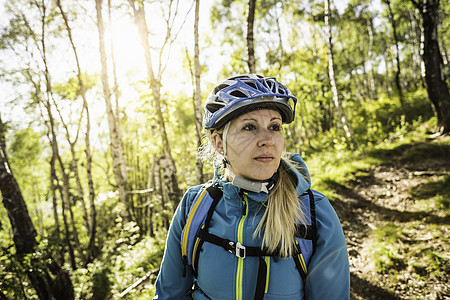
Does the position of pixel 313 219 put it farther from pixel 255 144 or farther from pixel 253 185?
pixel 255 144

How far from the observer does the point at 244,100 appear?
1.84 meters

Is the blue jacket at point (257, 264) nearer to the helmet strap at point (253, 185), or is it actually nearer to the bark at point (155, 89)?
the helmet strap at point (253, 185)

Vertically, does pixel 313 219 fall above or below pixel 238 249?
above

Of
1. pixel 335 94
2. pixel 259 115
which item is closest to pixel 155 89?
pixel 259 115

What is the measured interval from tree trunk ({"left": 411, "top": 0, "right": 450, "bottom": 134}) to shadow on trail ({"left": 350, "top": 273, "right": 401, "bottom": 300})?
6465mm

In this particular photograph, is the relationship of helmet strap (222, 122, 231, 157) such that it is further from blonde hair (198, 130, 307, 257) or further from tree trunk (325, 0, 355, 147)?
tree trunk (325, 0, 355, 147)

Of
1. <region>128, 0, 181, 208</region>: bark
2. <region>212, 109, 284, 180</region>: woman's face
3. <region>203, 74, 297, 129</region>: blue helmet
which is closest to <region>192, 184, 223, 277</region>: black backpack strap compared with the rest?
<region>212, 109, 284, 180</region>: woman's face

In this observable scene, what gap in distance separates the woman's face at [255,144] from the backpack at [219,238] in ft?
1.11

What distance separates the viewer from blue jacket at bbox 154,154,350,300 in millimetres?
1520

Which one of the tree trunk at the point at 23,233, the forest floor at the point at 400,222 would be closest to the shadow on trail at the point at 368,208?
the forest floor at the point at 400,222

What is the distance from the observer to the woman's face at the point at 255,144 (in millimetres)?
1750

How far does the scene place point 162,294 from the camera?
6.48ft

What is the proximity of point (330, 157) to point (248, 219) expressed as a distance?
9126 mm

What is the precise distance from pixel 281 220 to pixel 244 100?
962 millimetres
